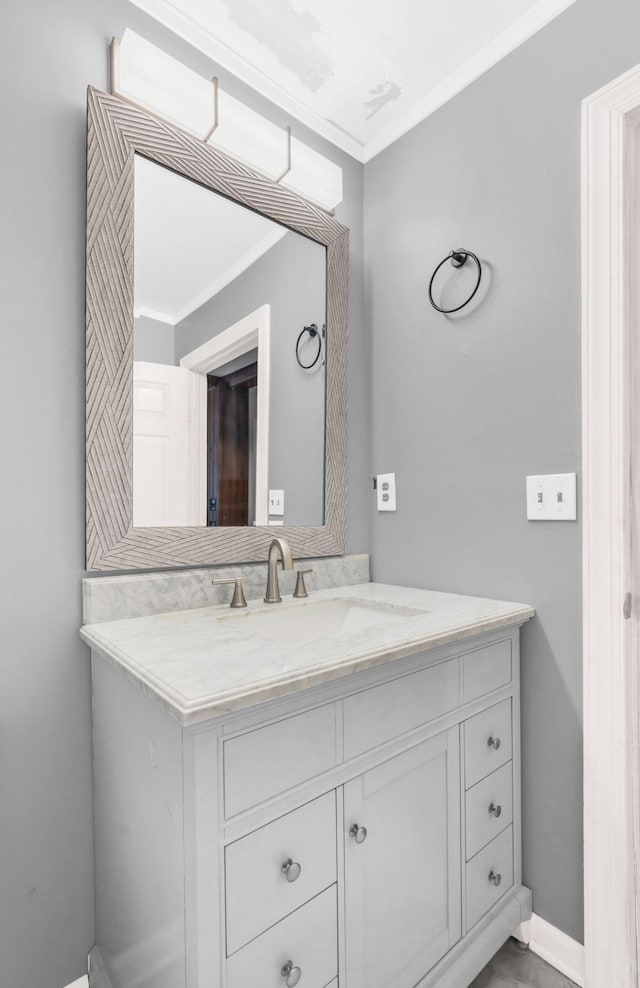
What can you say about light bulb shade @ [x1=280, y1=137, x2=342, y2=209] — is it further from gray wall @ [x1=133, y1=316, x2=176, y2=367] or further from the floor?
the floor

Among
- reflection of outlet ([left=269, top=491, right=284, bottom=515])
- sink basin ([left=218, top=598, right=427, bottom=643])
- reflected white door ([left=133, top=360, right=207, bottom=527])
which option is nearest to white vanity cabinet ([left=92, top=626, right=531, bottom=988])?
sink basin ([left=218, top=598, right=427, bottom=643])

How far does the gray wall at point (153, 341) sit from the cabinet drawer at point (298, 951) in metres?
1.17

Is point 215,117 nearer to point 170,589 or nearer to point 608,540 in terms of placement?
point 170,589

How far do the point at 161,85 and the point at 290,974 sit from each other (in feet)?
6.10

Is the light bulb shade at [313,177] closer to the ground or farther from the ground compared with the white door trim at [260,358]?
farther from the ground

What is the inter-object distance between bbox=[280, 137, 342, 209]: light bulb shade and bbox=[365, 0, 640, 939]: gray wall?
223 millimetres

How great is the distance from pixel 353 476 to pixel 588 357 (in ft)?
2.65

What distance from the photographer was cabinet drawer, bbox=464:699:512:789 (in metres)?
1.18

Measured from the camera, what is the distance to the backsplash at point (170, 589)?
3.77 feet

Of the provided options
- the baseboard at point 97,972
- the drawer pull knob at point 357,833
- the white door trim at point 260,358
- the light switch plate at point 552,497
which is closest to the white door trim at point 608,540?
the light switch plate at point 552,497

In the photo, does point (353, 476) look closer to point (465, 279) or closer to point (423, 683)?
point (465, 279)

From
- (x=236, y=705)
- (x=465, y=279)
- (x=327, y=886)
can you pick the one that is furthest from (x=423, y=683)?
(x=465, y=279)

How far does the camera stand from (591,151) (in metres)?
1.20

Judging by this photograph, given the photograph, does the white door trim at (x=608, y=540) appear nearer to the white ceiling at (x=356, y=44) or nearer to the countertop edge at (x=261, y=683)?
the countertop edge at (x=261, y=683)
